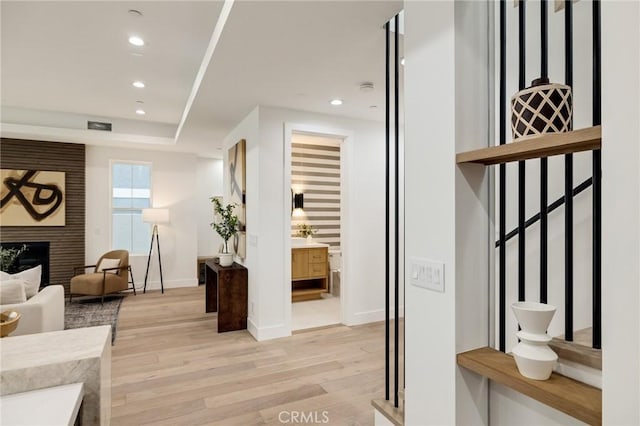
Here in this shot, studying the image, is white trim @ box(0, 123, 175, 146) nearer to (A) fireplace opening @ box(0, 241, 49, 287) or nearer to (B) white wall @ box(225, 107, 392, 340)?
(A) fireplace opening @ box(0, 241, 49, 287)

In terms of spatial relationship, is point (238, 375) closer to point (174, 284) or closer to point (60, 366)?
point (60, 366)

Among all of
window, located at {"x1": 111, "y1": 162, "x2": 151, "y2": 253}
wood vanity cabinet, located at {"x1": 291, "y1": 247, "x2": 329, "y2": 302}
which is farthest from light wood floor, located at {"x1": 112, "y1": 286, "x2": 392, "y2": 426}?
window, located at {"x1": 111, "y1": 162, "x2": 151, "y2": 253}

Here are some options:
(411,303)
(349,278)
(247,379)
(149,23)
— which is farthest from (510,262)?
(149,23)

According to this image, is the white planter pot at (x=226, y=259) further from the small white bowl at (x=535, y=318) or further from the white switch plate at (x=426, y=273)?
the small white bowl at (x=535, y=318)

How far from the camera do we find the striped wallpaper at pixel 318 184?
6.37 meters

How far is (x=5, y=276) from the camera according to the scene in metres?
3.22

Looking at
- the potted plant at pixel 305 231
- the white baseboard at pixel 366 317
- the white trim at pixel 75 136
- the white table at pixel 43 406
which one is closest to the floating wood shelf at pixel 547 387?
the white table at pixel 43 406

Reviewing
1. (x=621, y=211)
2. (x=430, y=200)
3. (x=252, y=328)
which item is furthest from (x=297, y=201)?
(x=621, y=211)

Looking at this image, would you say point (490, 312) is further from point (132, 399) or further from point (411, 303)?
point (132, 399)

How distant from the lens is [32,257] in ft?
18.6

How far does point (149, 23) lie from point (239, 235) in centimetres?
247

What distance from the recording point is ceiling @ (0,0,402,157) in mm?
2250

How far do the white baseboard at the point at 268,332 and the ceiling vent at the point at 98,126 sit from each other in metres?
4.09

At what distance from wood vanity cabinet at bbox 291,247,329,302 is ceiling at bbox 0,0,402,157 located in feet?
7.27
